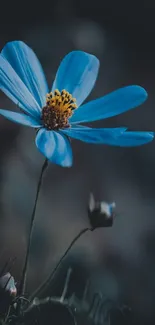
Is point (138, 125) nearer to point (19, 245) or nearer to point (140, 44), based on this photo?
point (140, 44)

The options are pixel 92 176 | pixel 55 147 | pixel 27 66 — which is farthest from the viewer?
pixel 92 176

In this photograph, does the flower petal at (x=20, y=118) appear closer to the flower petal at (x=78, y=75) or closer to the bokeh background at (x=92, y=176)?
the flower petal at (x=78, y=75)

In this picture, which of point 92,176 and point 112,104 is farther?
point 92,176

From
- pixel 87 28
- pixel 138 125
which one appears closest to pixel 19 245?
pixel 138 125

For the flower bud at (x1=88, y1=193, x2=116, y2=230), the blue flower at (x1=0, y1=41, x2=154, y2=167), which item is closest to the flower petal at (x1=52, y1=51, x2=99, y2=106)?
the blue flower at (x1=0, y1=41, x2=154, y2=167)

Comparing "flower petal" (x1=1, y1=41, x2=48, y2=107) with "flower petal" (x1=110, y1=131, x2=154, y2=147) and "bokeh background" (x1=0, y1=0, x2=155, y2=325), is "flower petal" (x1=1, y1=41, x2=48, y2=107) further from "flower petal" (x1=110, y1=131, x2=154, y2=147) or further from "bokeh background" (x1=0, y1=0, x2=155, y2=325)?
"bokeh background" (x1=0, y1=0, x2=155, y2=325)

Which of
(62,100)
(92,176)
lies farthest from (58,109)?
(92,176)

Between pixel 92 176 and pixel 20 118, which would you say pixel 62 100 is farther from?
pixel 92 176

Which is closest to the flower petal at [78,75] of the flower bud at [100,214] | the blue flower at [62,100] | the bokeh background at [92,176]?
the blue flower at [62,100]
